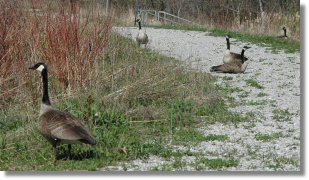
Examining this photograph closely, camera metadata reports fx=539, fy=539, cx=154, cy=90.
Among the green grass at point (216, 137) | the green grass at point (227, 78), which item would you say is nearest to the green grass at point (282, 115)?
the green grass at point (216, 137)

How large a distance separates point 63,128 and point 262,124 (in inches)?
131

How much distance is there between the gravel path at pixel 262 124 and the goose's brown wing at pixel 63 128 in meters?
0.50

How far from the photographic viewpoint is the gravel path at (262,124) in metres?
5.77

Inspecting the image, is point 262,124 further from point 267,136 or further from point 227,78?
point 227,78

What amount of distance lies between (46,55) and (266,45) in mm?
11326

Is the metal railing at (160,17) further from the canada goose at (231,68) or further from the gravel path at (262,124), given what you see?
the canada goose at (231,68)

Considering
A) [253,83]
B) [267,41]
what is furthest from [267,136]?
[267,41]

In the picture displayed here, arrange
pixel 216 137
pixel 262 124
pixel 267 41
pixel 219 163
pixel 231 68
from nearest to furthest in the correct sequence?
1. pixel 219 163
2. pixel 216 137
3. pixel 262 124
4. pixel 231 68
5. pixel 267 41

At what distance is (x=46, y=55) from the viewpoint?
820cm

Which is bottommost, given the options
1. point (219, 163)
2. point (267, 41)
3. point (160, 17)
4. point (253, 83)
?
point (219, 163)

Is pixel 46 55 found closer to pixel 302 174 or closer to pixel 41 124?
pixel 41 124

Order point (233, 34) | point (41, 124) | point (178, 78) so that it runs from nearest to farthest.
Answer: point (41, 124) → point (178, 78) → point (233, 34)

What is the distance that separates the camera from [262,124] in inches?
302

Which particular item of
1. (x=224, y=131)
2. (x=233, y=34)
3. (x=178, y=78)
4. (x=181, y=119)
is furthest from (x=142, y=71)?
(x=233, y=34)
